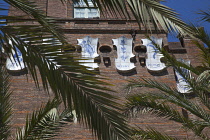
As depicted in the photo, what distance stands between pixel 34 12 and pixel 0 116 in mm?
2887

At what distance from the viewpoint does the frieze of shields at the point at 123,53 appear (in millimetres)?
15852

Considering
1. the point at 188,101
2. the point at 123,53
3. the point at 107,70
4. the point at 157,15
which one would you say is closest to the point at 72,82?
the point at 157,15

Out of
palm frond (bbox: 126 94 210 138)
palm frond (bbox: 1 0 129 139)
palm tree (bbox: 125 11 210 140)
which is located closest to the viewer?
palm frond (bbox: 1 0 129 139)

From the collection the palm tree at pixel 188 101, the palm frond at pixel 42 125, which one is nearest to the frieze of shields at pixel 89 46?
the palm tree at pixel 188 101

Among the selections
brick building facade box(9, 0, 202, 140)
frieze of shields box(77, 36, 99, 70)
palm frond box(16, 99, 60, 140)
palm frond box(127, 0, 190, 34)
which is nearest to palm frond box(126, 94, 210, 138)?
palm frond box(16, 99, 60, 140)

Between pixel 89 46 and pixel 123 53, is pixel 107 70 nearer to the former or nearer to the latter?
pixel 123 53

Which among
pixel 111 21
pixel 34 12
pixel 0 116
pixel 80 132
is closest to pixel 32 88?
pixel 80 132

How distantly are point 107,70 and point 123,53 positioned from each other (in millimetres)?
986

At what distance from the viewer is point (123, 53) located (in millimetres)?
16219

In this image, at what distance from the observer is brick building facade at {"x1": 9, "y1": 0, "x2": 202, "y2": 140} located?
14.6 metres

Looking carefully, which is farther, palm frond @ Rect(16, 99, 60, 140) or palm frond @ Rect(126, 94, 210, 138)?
palm frond @ Rect(126, 94, 210, 138)

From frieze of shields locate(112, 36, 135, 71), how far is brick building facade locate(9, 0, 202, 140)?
17 centimetres

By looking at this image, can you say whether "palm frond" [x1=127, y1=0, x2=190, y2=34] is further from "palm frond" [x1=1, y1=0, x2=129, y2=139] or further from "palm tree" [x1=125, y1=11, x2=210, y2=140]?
"palm tree" [x1=125, y1=11, x2=210, y2=140]

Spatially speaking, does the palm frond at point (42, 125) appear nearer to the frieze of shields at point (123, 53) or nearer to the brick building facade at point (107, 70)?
the brick building facade at point (107, 70)
